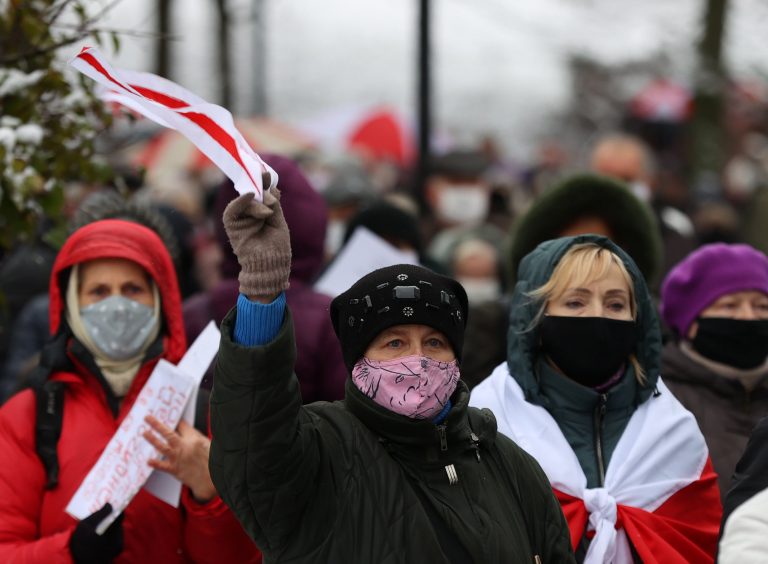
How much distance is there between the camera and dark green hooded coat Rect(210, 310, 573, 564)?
301 centimetres

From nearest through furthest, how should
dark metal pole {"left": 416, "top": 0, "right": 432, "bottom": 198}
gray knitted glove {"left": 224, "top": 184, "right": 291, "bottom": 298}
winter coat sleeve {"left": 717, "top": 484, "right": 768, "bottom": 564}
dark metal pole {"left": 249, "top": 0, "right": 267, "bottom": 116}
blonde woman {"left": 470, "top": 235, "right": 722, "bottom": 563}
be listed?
winter coat sleeve {"left": 717, "top": 484, "right": 768, "bottom": 564} → gray knitted glove {"left": 224, "top": 184, "right": 291, "bottom": 298} → blonde woman {"left": 470, "top": 235, "right": 722, "bottom": 563} → dark metal pole {"left": 416, "top": 0, "right": 432, "bottom": 198} → dark metal pole {"left": 249, "top": 0, "right": 267, "bottom": 116}

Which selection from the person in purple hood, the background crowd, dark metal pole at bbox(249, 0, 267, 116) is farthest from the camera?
dark metal pole at bbox(249, 0, 267, 116)

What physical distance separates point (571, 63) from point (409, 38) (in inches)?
436

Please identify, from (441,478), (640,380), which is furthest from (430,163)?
(441,478)

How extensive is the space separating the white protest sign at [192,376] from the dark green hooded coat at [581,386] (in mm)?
984

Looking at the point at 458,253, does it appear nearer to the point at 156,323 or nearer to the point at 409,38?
the point at 156,323

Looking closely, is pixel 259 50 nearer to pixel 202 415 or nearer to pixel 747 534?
pixel 202 415

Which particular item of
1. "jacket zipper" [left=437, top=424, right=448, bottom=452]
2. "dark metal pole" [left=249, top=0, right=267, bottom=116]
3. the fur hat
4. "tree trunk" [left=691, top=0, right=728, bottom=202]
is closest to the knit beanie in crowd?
the fur hat

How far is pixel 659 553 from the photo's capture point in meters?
3.83

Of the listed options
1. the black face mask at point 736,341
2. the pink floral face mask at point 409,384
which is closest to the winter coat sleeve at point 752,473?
the pink floral face mask at point 409,384

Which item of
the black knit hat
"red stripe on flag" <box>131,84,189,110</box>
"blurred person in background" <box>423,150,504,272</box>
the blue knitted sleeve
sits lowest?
"blurred person in background" <box>423,150,504,272</box>

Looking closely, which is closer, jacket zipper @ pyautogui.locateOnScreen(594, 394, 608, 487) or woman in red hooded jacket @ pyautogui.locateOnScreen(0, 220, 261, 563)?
woman in red hooded jacket @ pyautogui.locateOnScreen(0, 220, 261, 563)

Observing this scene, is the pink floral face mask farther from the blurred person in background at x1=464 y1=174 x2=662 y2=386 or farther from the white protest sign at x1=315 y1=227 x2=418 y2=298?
the white protest sign at x1=315 y1=227 x2=418 y2=298

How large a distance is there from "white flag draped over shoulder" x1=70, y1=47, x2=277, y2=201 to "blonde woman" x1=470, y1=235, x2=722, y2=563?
135cm
